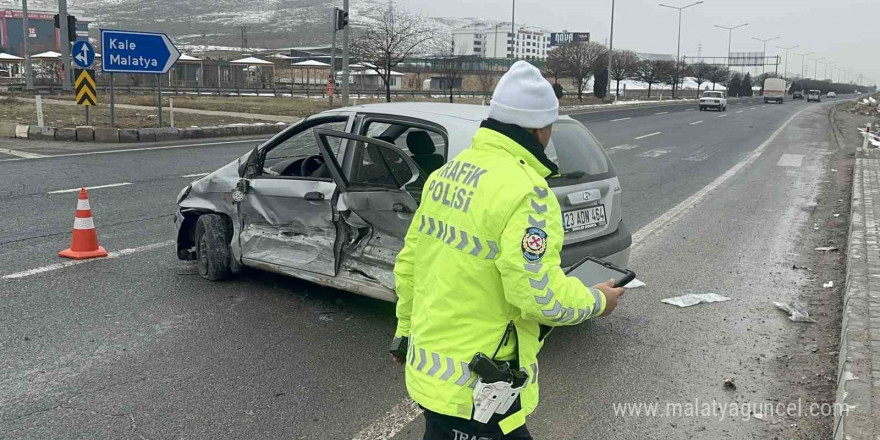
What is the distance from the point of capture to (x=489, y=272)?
215 cm

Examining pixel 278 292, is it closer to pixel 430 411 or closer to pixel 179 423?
pixel 179 423

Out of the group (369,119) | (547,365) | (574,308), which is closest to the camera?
(574,308)

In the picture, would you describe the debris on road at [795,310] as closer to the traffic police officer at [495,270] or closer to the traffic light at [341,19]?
the traffic police officer at [495,270]

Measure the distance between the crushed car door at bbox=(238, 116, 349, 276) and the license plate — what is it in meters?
1.63

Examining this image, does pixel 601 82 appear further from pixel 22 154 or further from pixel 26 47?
pixel 22 154

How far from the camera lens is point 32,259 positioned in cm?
671

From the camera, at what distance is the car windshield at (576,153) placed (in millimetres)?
5211

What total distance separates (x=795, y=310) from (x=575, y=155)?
2.12 metres

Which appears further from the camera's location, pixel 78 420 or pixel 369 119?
pixel 369 119

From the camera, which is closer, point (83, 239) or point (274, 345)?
point (274, 345)

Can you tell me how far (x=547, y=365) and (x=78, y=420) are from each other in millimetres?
2630

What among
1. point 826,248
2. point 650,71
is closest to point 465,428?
point 826,248

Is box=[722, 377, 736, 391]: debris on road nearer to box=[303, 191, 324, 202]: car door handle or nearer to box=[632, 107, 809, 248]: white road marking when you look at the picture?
box=[303, 191, 324, 202]: car door handle

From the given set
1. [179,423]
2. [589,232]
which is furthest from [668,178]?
[179,423]
